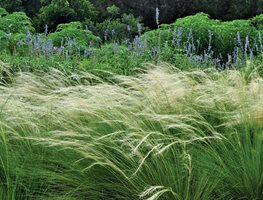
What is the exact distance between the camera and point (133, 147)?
10.7 feet

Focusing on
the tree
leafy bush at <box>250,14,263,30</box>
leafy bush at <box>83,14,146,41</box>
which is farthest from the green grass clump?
the tree

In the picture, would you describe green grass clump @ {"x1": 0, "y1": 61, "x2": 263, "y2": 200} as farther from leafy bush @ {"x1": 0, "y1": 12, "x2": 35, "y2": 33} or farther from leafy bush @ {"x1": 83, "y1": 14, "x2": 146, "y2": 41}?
leafy bush @ {"x1": 83, "y1": 14, "x2": 146, "y2": 41}

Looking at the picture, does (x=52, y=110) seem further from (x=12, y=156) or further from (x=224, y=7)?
(x=224, y=7)

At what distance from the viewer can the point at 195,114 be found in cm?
387

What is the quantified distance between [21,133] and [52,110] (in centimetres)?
28

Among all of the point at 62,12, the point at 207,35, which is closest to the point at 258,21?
the point at 207,35

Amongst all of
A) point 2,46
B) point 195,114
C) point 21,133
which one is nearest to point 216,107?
point 195,114

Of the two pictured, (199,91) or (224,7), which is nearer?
(199,91)

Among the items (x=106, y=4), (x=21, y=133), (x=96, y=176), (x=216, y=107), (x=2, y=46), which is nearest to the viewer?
(x=96, y=176)

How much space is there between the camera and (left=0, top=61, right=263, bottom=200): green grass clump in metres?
3.21

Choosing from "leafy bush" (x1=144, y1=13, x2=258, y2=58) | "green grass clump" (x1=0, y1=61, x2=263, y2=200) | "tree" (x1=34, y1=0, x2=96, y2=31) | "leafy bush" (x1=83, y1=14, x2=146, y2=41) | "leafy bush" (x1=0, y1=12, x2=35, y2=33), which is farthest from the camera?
"tree" (x1=34, y1=0, x2=96, y2=31)

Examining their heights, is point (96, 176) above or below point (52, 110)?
below

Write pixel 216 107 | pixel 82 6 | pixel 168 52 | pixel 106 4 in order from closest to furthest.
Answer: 1. pixel 216 107
2. pixel 168 52
3. pixel 82 6
4. pixel 106 4

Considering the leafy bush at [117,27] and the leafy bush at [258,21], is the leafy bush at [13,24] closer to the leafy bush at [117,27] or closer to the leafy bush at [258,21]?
the leafy bush at [117,27]
